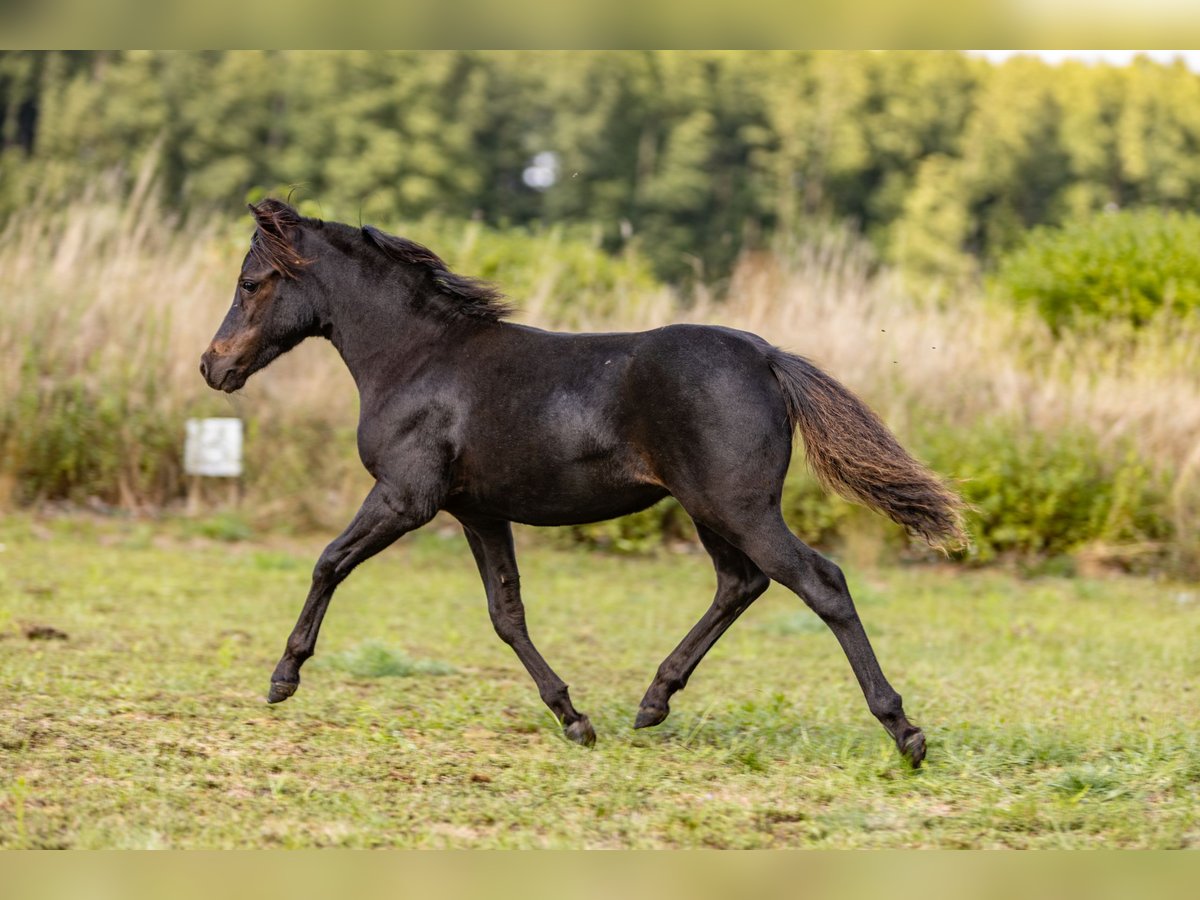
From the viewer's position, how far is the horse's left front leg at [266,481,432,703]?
529 cm

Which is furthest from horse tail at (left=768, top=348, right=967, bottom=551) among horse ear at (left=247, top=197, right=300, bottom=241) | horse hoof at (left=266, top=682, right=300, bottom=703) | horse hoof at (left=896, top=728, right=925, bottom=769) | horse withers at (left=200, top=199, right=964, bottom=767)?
horse hoof at (left=266, top=682, right=300, bottom=703)

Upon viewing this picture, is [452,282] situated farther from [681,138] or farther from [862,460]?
[681,138]

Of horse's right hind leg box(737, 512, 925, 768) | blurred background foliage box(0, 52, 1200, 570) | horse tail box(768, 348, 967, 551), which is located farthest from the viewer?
blurred background foliage box(0, 52, 1200, 570)

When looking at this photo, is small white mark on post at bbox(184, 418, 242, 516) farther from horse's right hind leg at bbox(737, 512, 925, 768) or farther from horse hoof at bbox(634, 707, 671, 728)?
horse's right hind leg at bbox(737, 512, 925, 768)

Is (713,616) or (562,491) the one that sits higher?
(562,491)

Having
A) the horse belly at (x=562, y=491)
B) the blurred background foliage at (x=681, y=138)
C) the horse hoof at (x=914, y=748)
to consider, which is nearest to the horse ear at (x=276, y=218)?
the horse belly at (x=562, y=491)

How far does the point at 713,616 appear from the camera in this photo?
545 centimetres

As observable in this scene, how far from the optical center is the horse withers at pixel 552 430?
491cm

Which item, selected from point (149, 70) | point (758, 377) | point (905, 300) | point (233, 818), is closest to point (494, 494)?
point (758, 377)

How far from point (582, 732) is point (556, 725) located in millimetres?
335

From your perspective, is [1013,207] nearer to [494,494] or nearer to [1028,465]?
[1028,465]

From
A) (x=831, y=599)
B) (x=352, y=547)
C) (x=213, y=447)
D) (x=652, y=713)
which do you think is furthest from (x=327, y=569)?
(x=213, y=447)

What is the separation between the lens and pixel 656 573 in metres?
11.4

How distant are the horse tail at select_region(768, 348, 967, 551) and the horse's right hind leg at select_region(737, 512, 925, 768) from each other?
1.01 feet
